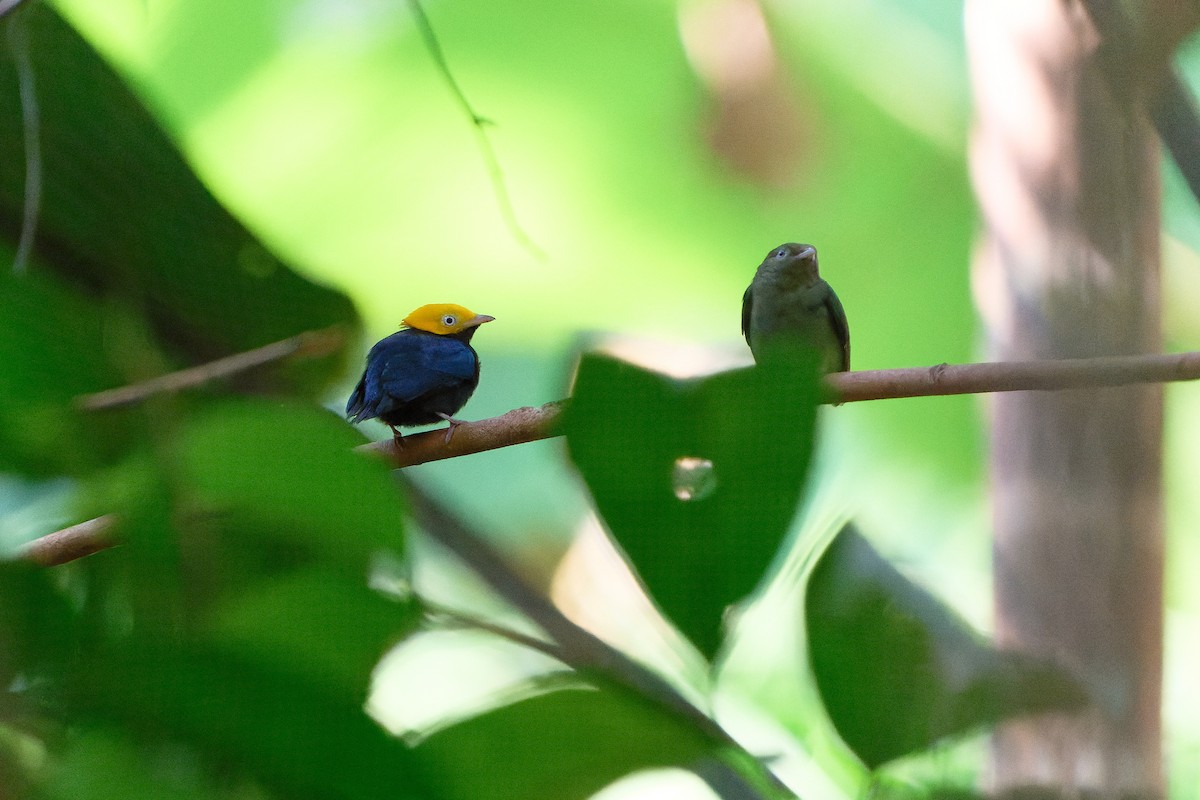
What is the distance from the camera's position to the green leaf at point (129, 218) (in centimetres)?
37

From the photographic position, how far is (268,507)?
0.11 meters

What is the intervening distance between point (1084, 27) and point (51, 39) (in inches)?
14.7

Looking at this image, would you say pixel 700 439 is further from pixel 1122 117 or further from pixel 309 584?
pixel 1122 117

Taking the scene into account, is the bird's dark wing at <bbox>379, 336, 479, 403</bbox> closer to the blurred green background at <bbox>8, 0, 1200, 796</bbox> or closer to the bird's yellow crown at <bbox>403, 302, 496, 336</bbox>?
the bird's yellow crown at <bbox>403, 302, 496, 336</bbox>

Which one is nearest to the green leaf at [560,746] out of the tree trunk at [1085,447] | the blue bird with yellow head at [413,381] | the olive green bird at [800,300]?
the tree trunk at [1085,447]

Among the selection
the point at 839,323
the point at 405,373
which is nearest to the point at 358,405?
the point at 405,373

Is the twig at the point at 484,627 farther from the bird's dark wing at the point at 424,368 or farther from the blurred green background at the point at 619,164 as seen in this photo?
the blurred green background at the point at 619,164

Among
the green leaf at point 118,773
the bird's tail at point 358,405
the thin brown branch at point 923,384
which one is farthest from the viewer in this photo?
the bird's tail at point 358,405

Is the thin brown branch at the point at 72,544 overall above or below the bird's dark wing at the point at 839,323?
below

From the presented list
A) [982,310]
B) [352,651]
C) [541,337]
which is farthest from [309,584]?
[541,337]

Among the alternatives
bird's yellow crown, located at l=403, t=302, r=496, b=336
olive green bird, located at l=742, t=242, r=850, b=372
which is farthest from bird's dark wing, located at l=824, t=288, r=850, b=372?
bird's yellow crown, located at l=403, t=302, r=496, b=336

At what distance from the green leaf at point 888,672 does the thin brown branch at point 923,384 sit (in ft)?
0.17

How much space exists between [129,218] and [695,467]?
0.35m

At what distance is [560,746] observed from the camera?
0.09 meters
